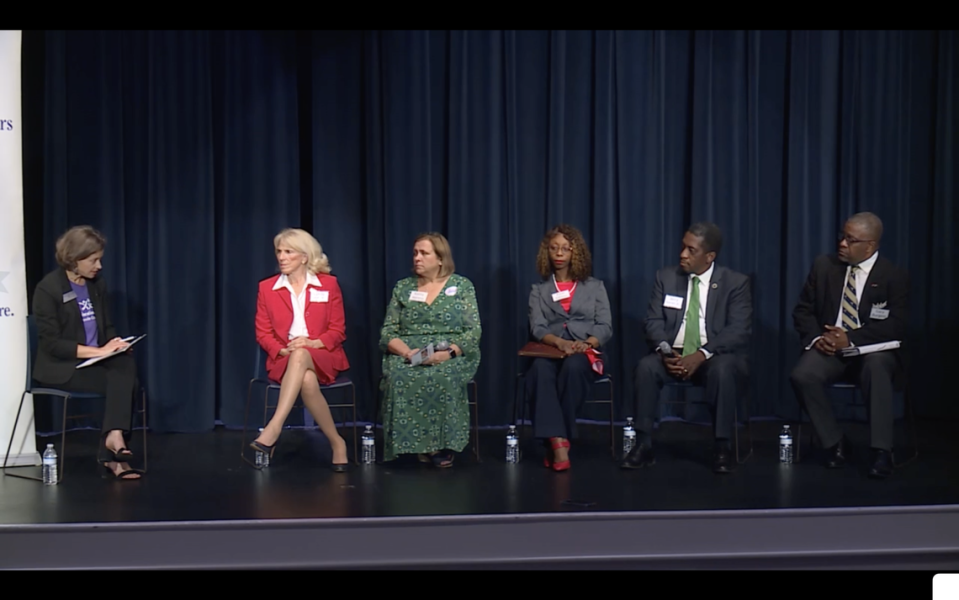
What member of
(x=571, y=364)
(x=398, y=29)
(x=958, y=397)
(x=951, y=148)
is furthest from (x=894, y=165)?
(x=398, y=29)

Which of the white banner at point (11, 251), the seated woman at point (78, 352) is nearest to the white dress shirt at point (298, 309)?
the seated woman at point (78, 352)

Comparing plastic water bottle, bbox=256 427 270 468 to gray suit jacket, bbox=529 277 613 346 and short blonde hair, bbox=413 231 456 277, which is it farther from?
gray suit jacket, bbox=529 277 613 346

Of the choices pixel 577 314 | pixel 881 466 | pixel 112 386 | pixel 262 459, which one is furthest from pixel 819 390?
pixel 112 386

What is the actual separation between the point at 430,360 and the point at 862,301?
2.05 meters

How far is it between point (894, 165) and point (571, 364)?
2.54 metres

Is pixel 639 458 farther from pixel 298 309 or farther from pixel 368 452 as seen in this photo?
pixel 298 309

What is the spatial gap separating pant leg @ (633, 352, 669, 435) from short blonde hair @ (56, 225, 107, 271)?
8.43 feet

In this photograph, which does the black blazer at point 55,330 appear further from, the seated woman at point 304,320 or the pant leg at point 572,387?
the pant leg at point 572,387

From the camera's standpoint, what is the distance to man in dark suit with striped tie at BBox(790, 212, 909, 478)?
451 cm

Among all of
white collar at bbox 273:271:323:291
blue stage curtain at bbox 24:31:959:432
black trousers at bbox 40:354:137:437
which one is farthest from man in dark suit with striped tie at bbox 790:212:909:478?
black trousers at bbox 40:354:137:437

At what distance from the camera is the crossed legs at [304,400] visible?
4.60 m

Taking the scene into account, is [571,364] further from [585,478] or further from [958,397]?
[958,397]

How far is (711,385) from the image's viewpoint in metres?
4.57
